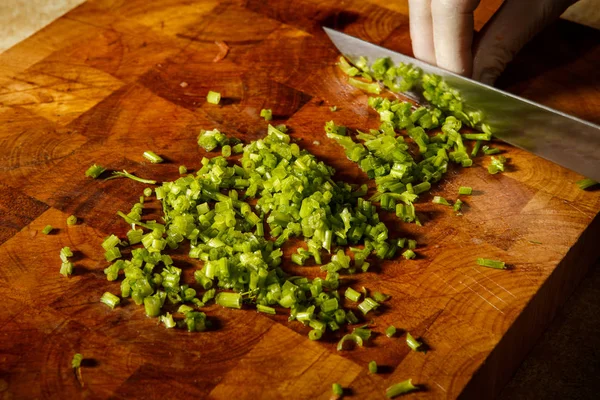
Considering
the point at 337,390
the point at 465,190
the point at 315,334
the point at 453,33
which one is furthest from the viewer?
the point at 453,33

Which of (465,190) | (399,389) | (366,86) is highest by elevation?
(366,86)

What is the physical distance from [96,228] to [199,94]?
0.61 metres

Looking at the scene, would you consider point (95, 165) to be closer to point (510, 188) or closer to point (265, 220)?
point (265, 220)

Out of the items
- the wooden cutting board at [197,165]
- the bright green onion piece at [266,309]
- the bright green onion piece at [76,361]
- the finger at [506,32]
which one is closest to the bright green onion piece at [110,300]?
the wooden cutting board at [197,165]

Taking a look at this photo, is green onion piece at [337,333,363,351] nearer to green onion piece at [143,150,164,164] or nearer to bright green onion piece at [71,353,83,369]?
bright green onion piece at [71,353,83,369]

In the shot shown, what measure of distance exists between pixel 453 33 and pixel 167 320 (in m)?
1.21

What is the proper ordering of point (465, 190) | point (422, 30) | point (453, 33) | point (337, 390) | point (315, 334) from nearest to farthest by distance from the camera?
point (337, 390) → point (315, 334) → point (465, 190) → point (453, 33) → point (422, 30)

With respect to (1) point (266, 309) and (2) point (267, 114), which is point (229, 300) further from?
(2) point (267, 114)

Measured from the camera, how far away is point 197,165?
2311 millimetres

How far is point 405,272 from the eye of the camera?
6.65ft

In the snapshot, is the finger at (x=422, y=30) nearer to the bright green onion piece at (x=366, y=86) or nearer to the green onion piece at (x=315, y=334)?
the bright green onion piece at (x=366, y=86)

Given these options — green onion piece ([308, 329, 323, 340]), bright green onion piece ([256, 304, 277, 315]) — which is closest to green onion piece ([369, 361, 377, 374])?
green onion piece ([308, 329, 323, 340])

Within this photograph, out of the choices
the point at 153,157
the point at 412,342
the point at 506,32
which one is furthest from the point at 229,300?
the point at 506,32

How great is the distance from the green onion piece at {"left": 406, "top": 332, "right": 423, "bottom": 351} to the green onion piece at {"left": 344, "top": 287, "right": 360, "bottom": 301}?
16cm
